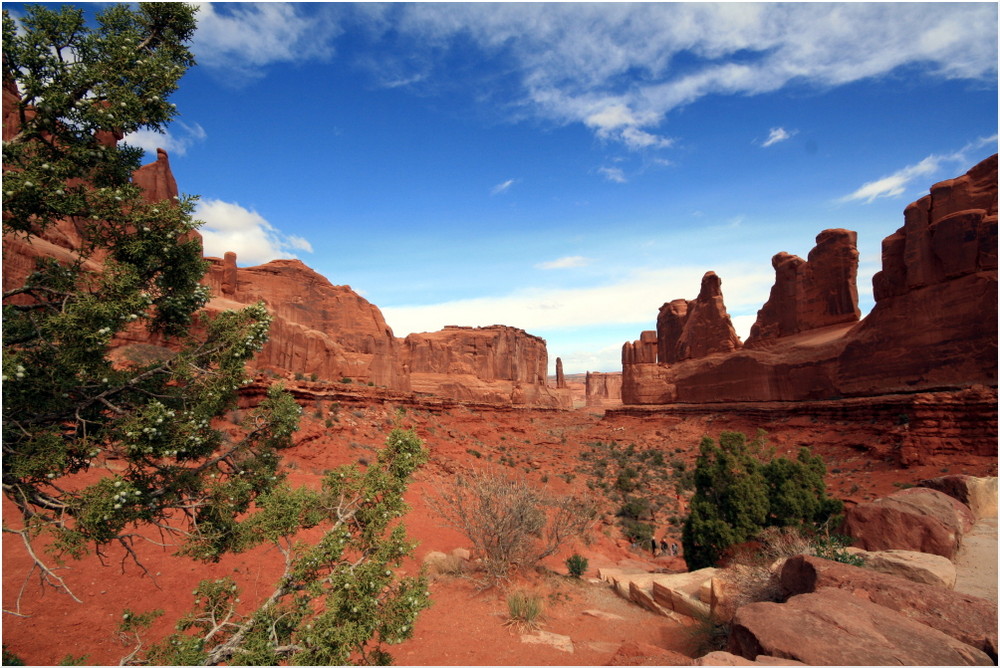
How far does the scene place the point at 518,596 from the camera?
998 cm

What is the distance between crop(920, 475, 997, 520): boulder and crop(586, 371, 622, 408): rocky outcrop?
12111 cm

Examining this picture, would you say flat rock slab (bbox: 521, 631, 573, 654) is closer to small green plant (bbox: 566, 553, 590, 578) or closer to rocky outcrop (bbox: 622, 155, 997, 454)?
small green plant (bbox: 566, 553, 590, 578)

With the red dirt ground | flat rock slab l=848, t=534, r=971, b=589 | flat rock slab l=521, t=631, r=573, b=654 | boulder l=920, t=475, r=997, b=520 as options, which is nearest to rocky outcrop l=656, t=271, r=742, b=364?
the red dirt ground

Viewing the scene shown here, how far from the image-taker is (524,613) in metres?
9.56

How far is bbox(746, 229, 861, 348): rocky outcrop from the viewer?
4103 centimetres

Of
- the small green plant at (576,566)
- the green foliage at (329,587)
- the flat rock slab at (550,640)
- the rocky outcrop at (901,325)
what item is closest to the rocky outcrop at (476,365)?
the rocky outcrop at (901,325)

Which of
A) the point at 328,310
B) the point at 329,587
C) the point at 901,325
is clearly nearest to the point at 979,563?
the point at 329,587

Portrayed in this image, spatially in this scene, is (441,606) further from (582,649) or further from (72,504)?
(72,504)

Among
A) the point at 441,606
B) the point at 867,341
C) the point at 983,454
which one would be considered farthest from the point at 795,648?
the point at 867,341

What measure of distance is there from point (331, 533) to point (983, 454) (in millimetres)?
31375

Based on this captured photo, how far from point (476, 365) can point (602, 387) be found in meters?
65.9

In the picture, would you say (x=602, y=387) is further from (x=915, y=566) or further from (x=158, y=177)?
(x=915, y=566)

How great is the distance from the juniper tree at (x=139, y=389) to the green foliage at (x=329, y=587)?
0.9 inches

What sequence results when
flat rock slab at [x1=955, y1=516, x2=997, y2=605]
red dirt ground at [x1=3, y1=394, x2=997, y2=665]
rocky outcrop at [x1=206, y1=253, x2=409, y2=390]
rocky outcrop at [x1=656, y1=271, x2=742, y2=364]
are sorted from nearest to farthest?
1. flat rock slab at [x1=955, y1=516, x2=997, y2=605]
2. red dirt ground at [x1=3, y1=394, x2=997, y2=665]
3. rocky outcrop at [x1=206, y1=253, x2=409, y2=390]
4. rocky outcrop at [x1=656, y1=271, x2=742, y2=364]
